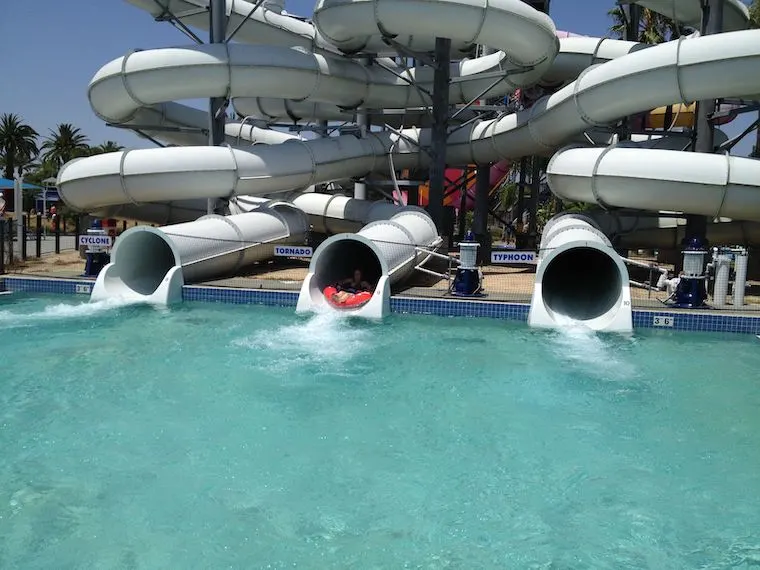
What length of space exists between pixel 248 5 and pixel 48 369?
29.6 ft

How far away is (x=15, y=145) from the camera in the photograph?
37562 mm

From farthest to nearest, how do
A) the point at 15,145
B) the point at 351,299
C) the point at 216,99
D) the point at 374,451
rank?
the point at 15,145 → the point at 216,99 → the point at 351,299 → the point at 374,451

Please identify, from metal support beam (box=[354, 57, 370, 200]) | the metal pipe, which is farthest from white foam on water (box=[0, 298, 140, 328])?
the metal pipe

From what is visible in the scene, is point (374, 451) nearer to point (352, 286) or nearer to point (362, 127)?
point (352, 286)

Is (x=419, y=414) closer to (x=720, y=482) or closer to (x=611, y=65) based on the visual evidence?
(x=720, y=482)

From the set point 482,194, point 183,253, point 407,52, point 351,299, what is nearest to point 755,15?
point 482,194

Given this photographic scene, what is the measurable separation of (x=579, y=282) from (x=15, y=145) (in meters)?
36.6

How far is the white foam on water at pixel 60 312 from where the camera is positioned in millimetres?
7648

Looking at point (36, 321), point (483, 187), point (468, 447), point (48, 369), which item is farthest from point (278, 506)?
point (483, 187)

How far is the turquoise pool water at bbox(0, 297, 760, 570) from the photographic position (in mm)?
3145

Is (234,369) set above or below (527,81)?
below

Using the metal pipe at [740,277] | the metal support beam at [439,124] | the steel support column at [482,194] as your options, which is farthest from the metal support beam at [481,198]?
the metal pipe at [740,277]

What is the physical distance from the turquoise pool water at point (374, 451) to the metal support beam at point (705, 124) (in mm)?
3165

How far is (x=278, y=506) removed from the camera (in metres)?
3.50
